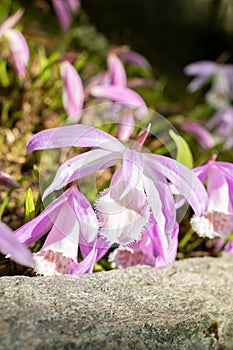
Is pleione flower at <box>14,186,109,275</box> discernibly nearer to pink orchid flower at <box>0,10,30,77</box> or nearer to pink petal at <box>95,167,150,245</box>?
pink petal at <box>95,167,150,245</box>

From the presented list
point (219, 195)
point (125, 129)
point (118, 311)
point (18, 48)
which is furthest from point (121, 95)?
point (118, 311)

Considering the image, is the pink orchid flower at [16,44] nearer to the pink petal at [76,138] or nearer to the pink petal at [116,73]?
the pink petal at [116,73]

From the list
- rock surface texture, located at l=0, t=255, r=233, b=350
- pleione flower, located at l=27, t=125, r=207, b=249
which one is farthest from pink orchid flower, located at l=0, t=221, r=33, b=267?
pleione flower, located at l=27, t=125, r=207, b=249

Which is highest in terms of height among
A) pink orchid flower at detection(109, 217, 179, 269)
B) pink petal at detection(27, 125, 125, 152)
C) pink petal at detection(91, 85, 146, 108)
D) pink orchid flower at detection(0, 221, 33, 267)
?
pink petal at detection(27, 125, 125, 152)

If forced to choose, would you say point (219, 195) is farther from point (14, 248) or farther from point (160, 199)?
point (14, 248)

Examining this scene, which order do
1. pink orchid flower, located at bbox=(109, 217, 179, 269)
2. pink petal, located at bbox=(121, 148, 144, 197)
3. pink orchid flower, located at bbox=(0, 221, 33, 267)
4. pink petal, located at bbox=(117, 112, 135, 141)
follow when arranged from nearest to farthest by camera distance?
1. pink orchid flower, located at bbox=(0, 221, 33, 267)
2. pink petal, located at bbox=(121, 148, 144, 197)
3. pink orchid flower, located at bbox=(109, 217, 179, 269)
4. pink petal, located at bbox=(117, 112, 135, 141)

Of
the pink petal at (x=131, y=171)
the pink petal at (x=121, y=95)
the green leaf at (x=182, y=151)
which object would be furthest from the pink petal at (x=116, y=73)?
the pink petal at (x=131, y=171)

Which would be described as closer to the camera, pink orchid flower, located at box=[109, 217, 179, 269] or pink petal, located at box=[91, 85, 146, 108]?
pink orchid flower, located at box=[109, 217, 179, 269]

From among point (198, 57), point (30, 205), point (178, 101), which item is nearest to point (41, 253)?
point (30, 205)

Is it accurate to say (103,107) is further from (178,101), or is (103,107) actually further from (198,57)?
(198,57)
